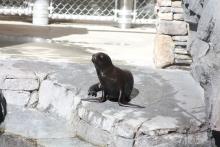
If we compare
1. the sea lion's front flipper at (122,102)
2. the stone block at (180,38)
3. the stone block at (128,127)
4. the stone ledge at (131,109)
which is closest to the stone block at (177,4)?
the stone block at (180,38)

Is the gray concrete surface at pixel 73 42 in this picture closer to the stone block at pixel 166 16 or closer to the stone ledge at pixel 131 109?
the stone block at pixel 166 16

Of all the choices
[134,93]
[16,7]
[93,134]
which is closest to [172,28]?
[134,93]

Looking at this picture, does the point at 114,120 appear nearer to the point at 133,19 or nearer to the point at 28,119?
the point at 28,119

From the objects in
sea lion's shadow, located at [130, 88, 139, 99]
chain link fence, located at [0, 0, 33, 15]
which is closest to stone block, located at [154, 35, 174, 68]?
sea lion's shadow, located at [130, 88, 139, 99]

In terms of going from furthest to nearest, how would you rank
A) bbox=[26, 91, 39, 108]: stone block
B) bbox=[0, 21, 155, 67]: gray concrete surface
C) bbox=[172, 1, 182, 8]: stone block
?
bbox=[0, 21, 155, 67]: gray concrete surface, bbox=[172, 1, 182, 8]: stone block, bbox=[26, 91, 39, 108]: stone block

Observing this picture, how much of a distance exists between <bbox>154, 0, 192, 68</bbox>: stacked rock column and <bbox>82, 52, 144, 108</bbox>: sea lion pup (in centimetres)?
203

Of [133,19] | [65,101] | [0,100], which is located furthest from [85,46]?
[0,100]

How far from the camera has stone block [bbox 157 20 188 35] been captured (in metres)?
6.75

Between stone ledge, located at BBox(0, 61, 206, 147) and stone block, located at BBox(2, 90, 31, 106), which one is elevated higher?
stone ledge, located at BBox(0, 61, 206, 147)

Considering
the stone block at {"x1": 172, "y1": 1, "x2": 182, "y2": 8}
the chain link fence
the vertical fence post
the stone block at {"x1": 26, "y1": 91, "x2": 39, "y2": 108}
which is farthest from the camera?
the chain link fence

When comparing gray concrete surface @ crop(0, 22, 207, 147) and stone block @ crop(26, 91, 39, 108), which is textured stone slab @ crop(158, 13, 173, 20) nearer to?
gray concrete surface @ crop(0, 22, 207, 147)

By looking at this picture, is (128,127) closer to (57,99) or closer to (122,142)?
(122,142)

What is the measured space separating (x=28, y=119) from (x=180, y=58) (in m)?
2.37

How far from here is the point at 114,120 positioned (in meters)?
4.36
